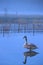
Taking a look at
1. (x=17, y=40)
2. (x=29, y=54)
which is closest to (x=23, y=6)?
(x=17, y=40)

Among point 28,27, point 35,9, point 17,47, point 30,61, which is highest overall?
point 35,9

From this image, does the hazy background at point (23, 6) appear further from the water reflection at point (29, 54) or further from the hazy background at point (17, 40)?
the water reflection at point (29, 54)

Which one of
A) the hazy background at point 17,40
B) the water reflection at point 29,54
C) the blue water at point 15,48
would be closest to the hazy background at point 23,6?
the hazy background at point 17,40

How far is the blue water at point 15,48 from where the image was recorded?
1.83 m

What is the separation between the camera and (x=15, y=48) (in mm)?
1845

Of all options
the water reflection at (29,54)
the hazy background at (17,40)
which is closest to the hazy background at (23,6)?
the hazy background at (17,40)

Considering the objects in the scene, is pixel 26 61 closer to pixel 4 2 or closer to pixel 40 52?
pixel 40 52

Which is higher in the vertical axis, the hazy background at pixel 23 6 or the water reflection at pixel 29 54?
the hazy background at pixel 23 6

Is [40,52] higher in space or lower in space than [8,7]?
lower

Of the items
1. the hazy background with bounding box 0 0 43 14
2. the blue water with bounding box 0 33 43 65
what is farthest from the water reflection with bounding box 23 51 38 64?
the hazy background with bounding box 0 0 43 14

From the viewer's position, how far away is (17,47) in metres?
1.84

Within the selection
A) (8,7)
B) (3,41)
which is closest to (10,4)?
(8,7)

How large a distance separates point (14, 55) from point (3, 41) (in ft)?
0.65

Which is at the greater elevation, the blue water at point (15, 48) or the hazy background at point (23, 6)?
the hazy background at point (23, 6)
